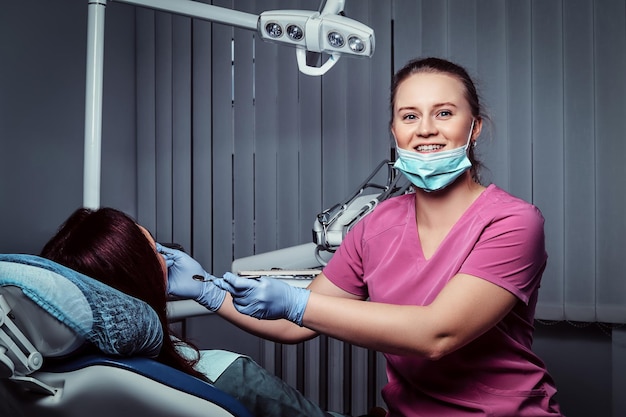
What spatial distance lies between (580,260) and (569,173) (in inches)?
12.1

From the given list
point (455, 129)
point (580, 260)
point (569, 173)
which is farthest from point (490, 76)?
point (455, 129)

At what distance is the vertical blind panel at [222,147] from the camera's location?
244 centimetres

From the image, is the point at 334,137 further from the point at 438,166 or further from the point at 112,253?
the point at 112,253

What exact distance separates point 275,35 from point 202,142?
1116 mm

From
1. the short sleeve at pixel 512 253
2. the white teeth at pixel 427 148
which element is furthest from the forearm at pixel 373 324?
the white teeth at pixel 427 148

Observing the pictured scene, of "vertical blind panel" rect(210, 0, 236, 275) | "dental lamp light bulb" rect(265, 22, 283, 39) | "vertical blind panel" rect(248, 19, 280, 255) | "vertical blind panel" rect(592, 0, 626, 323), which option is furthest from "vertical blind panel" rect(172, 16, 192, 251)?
"vertical blind panel" rect(592, 0, 626, 323)

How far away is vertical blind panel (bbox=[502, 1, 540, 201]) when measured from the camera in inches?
83.1

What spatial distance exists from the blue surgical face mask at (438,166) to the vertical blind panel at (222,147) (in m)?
1.40

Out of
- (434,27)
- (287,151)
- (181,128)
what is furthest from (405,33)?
(181,128)

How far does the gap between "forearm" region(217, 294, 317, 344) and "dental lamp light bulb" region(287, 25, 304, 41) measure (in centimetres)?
66

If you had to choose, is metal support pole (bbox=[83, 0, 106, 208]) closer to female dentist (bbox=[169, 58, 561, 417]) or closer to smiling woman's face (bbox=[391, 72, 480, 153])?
female dentist (bbox=[169, 58, 561, 417])

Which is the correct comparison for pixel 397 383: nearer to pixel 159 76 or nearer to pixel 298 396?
pixel 298 396

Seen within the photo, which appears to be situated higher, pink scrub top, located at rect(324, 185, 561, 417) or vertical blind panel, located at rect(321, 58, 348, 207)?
vertical blind panel, located at rect(321, 58, 348, 207)

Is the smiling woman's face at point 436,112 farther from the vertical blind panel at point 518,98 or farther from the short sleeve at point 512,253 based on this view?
the vertical blind panel at point 518,98
